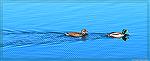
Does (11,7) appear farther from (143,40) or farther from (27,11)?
(143,40)

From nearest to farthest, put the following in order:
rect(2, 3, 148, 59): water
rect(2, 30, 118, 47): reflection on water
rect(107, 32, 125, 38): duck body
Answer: rect(2, 3, 148, 59): water → rect(2, 30, 118, 47): reflection on water → rect(107, 32, 125, 38): duck body

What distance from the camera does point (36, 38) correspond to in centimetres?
2245

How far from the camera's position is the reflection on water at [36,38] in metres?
21.8

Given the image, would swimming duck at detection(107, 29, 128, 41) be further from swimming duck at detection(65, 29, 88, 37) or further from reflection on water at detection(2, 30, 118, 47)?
swimming duck at detection(65, 29, 88, 37)

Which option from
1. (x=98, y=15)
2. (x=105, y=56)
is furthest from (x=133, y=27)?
(x=105, y=56)

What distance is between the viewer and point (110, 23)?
84.5 ft

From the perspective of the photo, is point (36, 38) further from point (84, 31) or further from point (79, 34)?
point (84, 31)

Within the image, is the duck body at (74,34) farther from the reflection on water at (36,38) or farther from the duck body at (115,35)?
the duck body at (115,35)

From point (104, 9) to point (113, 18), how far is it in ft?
7.88

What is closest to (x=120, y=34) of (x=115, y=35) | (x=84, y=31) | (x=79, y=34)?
(x=115, y=35)

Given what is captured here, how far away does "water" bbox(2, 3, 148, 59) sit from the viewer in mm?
20548

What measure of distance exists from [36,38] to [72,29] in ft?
9.55

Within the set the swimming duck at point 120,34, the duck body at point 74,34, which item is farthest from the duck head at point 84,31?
the swimming duck at point 120,34

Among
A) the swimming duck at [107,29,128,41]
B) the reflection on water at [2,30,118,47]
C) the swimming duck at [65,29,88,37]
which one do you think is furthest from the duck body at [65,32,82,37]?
the swimming duck at [107,29,128,41]
